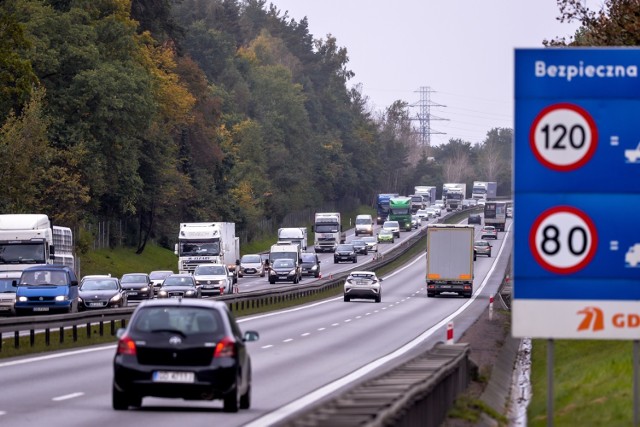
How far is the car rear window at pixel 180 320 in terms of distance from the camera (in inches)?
765

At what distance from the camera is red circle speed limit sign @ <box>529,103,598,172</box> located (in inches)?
546

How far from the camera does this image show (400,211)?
158 meters

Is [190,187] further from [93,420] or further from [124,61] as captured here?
[93,420]

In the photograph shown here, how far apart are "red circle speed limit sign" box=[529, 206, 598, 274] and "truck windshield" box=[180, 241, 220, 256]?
64.4 m

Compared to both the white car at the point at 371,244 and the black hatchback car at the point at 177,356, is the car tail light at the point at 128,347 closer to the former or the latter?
the black hatchback car at the point at 177,356

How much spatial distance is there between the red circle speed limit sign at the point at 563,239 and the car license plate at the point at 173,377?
Result: 6542mm

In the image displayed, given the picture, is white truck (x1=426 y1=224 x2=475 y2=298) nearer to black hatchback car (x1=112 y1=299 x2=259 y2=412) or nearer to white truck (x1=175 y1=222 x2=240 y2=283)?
white truck (x1=175 y1=222 x2=240 y2=283)

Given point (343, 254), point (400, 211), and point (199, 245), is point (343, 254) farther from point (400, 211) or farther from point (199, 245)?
point (199, 245)

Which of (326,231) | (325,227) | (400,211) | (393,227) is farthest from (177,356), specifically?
(400,211)

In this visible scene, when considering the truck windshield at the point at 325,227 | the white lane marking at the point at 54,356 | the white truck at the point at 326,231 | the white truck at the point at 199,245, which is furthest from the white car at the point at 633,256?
the truck windshield at the point at 325,227

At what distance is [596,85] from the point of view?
14.0 meters

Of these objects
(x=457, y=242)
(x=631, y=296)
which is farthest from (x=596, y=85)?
(x=457, y=242)

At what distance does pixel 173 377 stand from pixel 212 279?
49.1 meters

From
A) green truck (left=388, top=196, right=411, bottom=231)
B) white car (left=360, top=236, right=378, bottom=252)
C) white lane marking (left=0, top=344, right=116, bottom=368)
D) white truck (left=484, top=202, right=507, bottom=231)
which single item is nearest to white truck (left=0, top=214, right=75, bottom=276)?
white lane marking (left=0, top=344, right=116, bottom=368)
